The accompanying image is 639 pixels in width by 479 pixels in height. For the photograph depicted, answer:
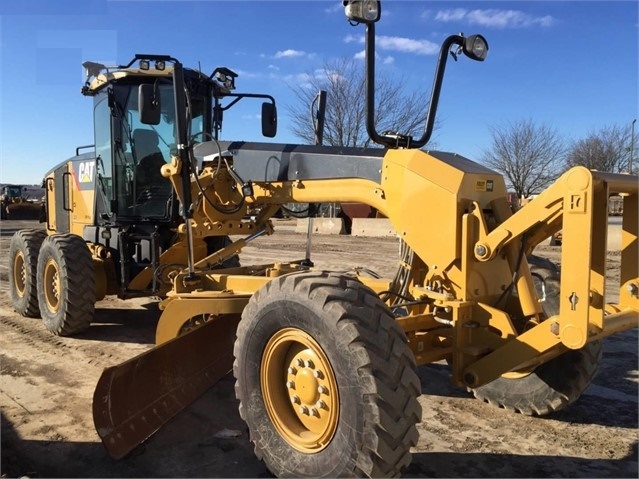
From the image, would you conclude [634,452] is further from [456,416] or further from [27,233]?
[27,233]

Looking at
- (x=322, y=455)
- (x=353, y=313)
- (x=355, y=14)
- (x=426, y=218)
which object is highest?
(x=355, y=14)

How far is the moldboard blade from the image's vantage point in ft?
12.2

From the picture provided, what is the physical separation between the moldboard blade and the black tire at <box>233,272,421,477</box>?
0.90 metres

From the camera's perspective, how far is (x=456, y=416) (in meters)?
4.32

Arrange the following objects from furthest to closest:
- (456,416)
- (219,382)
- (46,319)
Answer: (46,319) < (219,382) < (456,416)

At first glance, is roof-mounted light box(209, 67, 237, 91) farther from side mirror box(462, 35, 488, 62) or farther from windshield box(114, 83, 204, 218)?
side mirror box(462, 35, 488, 62)

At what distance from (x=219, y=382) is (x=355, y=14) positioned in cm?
324

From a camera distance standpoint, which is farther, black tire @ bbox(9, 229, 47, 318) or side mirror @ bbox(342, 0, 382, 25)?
black tire @ bbox(9, 229, 47, 318)

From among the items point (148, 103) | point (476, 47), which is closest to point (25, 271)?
point (148, 103)

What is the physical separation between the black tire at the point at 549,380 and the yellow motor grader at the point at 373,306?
0.01 metres

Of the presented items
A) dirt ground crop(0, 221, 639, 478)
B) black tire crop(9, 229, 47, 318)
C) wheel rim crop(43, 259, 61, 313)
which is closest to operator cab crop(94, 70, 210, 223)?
wheel rim crop(43, 259, 61, 313)

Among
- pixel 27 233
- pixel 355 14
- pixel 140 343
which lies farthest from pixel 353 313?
pixel 27 233

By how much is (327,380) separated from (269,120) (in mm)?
3272

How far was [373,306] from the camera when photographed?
302 centimetres
